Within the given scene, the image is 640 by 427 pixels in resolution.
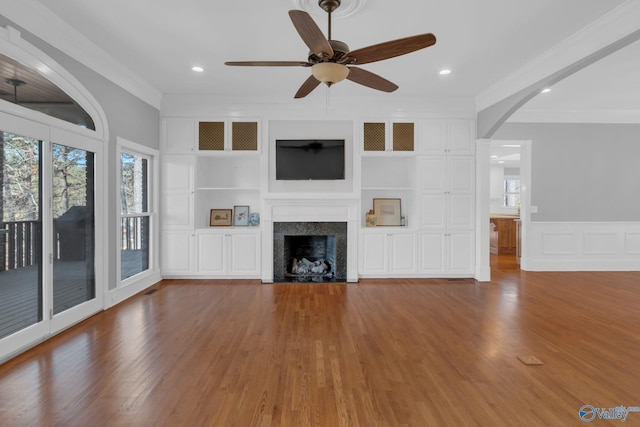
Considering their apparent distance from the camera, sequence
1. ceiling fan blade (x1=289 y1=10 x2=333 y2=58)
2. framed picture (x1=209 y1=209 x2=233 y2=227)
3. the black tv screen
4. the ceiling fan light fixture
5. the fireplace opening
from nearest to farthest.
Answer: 1. ceiling fan blade (x1=289 y1=10 x2=333 y2=58)
2. the ceiling fan light fixture
3. the black tv screen
4. the fireplace opening
5. framed picture (x1=209 y1=209 x2=233 y2=227)

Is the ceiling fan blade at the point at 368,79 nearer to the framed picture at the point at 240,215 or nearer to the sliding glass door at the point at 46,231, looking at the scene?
the sliding glass door at the point at 46,231

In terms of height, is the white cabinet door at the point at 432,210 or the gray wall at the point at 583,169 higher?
the gray wall at the point at 583,169

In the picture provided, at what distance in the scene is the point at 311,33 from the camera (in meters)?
2.05

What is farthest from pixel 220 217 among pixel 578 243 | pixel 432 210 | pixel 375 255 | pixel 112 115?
pixel 578 243

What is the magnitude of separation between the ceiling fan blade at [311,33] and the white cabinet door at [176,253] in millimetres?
3934

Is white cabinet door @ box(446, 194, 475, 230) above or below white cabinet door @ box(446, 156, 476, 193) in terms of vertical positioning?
below

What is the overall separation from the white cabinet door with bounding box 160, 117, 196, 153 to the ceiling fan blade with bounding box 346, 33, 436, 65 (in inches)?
143

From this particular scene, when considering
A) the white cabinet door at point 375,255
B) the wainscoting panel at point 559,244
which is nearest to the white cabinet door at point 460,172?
the white cabinet door at point 375,255

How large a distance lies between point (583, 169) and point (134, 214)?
24.8 feet

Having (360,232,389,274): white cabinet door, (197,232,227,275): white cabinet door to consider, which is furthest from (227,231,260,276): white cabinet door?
(360,232,389,274): white cabinet door

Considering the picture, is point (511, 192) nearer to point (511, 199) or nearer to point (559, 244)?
point (511, 199)

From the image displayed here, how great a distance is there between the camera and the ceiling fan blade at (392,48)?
7.03 ft

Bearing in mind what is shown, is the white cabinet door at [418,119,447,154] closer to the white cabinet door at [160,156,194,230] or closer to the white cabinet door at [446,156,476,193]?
the white cabinet door at [446,156,476,193]

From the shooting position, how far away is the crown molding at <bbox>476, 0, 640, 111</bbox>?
2.72 m
